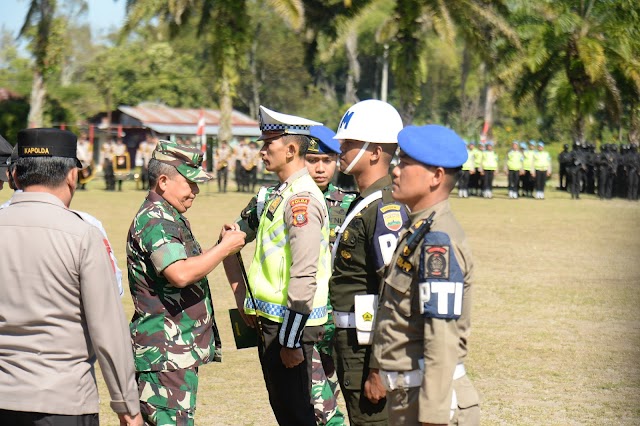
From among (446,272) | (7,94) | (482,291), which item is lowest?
(482,291)

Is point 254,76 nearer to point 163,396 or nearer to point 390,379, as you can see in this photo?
point 163,396

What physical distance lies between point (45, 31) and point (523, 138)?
28.5m

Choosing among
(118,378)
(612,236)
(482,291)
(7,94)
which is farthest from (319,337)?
(7,94)

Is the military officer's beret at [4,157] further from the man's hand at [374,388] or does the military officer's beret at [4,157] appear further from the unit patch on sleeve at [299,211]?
the man's hand at [374,388]

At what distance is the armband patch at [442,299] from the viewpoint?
346cm

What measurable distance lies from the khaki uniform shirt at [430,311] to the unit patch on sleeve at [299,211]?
961 millimetres

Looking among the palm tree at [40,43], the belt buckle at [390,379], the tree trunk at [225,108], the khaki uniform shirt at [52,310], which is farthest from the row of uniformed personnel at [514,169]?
the khaki uniform shirt at [52,310]

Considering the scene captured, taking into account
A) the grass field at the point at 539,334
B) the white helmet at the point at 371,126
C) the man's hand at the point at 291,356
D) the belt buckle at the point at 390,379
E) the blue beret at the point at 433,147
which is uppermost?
the white helmet at the point at 371,126

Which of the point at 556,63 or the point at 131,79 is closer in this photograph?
the point at 556,63

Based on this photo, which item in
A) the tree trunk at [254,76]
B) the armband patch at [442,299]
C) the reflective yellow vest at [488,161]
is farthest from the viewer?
the tree trunk at [254,76]

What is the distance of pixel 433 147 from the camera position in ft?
12.3

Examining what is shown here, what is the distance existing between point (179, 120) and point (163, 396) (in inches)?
2173

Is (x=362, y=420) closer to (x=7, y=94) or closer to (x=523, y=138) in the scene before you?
(x=7, y=94)

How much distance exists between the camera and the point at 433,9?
3288 cm
